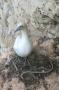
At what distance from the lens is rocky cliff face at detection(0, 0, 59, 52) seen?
1.61 m

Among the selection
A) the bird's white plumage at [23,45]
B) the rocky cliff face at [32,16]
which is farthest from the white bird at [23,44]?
the rocky cliff face at [32,16]

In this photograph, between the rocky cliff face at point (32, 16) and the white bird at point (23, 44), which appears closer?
the white bird at point (23, 44)

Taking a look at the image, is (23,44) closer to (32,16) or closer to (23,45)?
(23,45)

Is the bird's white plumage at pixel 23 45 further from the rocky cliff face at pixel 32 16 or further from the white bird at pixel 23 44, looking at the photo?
the rocky cliff face at pixel 32 16

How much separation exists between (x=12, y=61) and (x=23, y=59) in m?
0.07

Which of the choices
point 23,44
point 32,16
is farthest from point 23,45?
point 32,16

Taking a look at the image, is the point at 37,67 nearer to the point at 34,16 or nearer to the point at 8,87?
the point at 8,87

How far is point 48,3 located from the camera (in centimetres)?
159

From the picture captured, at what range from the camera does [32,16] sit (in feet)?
5.38

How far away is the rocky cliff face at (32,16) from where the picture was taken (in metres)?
1.61

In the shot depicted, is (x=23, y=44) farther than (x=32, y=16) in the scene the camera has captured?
No

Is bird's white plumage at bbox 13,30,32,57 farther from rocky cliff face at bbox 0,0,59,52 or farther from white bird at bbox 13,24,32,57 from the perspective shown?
rocky cliff face at bbox 0,0,59,52

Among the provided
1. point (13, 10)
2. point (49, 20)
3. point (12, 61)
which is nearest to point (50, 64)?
point (12, 61)

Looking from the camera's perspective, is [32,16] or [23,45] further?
[32,16]
